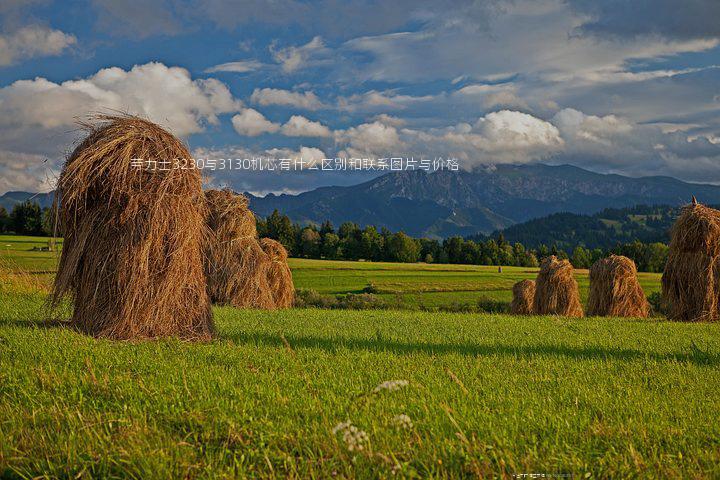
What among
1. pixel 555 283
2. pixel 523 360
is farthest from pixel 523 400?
pixel 555 283

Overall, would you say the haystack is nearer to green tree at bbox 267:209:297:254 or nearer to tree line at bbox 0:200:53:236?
green tree at bbox 267:209:297:254

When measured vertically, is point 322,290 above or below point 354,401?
below

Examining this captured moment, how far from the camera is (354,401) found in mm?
5188

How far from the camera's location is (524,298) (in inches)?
1276

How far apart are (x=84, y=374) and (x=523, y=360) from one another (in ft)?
19.0

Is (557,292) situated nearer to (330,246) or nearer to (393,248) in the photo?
(330,246)

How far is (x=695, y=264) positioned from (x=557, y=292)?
925 centimetres

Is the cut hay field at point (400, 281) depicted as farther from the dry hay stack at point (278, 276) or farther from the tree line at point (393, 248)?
the tree line at point (393, 248)

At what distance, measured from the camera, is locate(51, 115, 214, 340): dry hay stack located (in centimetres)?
952

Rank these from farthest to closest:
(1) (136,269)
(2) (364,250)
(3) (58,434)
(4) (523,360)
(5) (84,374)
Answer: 1. (2) (364,250)
2. (1) (136,269)
3. (4) (523,360)
4. (5) (84,374)
5. (3) (58,434)

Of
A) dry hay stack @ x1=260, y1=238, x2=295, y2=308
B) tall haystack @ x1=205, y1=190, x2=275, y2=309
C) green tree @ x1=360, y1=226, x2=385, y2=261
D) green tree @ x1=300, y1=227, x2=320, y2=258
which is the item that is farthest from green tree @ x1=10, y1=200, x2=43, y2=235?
tall haystack @ x1=205, y1=190, x2=275, y2=309

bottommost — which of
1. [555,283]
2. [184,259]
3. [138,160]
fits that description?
[555,283]

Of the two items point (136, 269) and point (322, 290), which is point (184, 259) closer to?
point (136, 269)

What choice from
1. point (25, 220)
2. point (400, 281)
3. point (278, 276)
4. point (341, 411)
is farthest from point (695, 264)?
point (25, 220)
